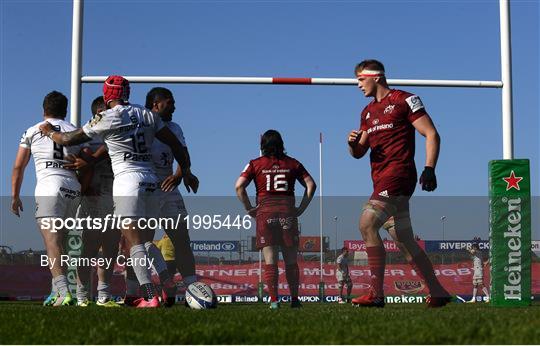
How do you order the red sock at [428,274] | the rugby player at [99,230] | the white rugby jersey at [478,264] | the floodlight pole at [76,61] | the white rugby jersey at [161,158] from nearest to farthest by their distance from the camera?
the red sock at [428,274], the white rugby jersey at [161,158], the rugby player at [99,230], the floodlight pole at [76,61], the white rugby jersey at [478,264]

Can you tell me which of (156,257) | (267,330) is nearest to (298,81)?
(156,257)

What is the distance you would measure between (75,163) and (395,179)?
256 centimetres

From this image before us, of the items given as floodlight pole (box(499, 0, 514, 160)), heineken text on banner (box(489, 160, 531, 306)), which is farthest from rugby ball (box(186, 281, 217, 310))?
floodlight pole (box(499, 0, 514, 160))

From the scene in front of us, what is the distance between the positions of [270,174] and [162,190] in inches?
50.2

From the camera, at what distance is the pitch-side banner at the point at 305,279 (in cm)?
1833

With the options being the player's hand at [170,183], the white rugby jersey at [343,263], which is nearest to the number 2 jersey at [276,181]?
the player's hand at [170,183]

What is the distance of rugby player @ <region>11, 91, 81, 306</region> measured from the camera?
19.9 ft

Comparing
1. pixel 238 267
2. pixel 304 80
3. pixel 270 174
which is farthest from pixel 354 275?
pixel 270 174

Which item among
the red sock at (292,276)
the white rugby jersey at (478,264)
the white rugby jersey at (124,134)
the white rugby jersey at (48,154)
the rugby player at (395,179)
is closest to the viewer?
the white rugby jersey at (124,134)

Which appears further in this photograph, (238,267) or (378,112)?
(238,267)

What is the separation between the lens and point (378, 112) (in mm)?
5957

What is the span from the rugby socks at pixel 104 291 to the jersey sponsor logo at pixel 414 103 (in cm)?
301

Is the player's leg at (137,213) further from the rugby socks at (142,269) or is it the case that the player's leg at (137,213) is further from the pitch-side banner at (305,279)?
the pitch-side banner at (305,279)

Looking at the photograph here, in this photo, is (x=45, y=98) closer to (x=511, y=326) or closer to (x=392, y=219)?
(x=392, y=219)
